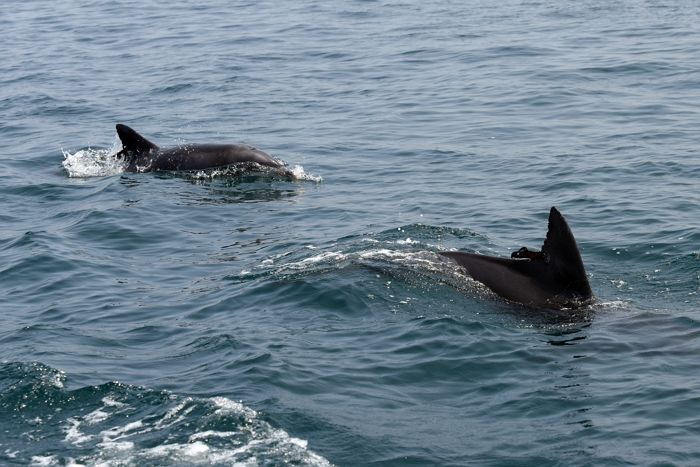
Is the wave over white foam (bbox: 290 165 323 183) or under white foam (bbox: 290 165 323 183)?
under

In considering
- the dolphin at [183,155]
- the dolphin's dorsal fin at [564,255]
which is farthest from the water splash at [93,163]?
the dolphin's dorsal fin at [564,255]

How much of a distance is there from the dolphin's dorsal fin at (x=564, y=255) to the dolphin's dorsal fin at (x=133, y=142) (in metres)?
12.1

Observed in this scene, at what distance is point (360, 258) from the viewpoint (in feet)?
54.0

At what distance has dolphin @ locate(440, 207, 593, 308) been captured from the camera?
46.0ft

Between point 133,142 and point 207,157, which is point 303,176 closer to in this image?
point 207,157

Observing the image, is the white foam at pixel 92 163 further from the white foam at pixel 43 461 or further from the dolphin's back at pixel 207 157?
the white foam at pixel 43 461

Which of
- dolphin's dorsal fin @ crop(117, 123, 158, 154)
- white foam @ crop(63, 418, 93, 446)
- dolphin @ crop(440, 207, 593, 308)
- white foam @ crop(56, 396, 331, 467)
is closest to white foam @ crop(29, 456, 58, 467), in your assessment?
white foam @ crop(56, 396, 331, 467)

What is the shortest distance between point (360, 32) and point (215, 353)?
93.2 ft

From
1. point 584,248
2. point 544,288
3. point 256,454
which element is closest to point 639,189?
point 584,248

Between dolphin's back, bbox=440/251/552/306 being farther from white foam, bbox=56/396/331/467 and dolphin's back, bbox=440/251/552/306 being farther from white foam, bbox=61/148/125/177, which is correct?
white foam, bbox=61/148/125/177

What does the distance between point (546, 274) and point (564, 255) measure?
40 centimetres

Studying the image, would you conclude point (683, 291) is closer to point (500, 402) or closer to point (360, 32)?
point (500, 402)

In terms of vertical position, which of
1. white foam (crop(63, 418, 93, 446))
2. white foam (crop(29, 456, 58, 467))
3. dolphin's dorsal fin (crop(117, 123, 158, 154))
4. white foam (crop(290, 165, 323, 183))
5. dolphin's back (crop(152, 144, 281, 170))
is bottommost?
white foam (crop(29, 456, 58, 467))

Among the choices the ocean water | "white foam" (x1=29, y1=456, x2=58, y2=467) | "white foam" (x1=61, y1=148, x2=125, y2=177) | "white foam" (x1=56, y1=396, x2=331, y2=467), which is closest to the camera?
"white foam" (x1=56, y1=396, x2=331, y2=467)
